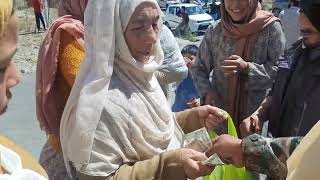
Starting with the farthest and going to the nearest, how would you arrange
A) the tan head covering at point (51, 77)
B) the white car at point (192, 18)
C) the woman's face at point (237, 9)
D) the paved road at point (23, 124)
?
the white car at point (192, 18)
the paved road at point (23, 124)
the woman's face at point (237, 9)
the tan head covering at point (51, 77)

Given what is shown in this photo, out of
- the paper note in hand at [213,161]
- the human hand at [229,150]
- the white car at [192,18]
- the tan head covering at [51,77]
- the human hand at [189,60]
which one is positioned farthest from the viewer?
the white car at [192,18]

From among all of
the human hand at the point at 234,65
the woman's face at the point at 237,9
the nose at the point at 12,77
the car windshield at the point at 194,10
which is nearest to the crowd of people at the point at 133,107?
the nose at the point at 12,77

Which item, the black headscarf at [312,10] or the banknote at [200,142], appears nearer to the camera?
the banknote at [200,142]

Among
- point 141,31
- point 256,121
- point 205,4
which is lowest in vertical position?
point 205,4

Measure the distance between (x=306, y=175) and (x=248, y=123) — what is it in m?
1.87

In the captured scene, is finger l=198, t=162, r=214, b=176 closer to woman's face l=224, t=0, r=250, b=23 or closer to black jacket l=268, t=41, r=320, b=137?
black jacket l=268, t=41, r=320, b=137

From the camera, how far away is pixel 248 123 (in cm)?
327

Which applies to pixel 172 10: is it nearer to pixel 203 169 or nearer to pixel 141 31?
pixel 141 31

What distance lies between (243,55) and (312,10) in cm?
99

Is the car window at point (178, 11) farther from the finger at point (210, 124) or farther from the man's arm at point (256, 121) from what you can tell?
the finger at point (210, 124)

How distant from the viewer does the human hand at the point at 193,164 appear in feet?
7.30

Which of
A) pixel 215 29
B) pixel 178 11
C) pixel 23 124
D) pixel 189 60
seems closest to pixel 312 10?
pixel 215 29

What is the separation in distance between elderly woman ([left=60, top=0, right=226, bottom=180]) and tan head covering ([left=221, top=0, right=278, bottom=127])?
1.15 meters

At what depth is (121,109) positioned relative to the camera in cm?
235
